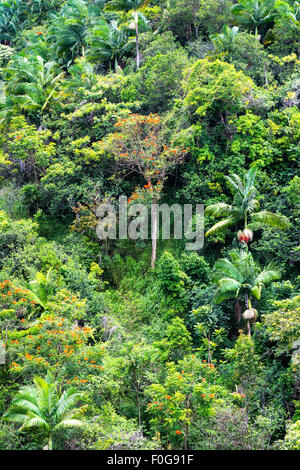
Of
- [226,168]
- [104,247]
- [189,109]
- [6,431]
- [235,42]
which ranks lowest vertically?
[6,431]

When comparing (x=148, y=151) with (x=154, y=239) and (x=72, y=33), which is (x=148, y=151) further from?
(x=72, y=33)

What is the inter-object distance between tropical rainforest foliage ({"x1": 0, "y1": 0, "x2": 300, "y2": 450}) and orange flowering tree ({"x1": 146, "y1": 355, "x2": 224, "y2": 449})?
0.20ft

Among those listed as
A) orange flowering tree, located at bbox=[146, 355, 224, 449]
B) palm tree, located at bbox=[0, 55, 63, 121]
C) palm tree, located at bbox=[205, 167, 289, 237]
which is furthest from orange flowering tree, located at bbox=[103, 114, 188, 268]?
orange flowering tree, located at bbox=[146, 355, 224, 449]

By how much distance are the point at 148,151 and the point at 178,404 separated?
11328 mm

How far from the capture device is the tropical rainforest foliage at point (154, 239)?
13.5 m

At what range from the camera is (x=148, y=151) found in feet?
69.7

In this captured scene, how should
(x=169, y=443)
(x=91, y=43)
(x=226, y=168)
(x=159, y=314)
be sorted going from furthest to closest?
(x=91, y=43) → (x=226, y=168) → (x=159, y=314) → (x=169, y=443)

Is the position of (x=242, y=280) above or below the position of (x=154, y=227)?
below

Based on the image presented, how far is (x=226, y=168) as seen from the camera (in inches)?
856

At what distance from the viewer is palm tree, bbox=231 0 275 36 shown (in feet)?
92.8

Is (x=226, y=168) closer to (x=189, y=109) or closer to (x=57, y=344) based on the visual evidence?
(x=189, y=109)

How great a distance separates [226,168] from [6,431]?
46.8 feet

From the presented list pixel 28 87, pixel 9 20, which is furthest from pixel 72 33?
pixel 9 20
